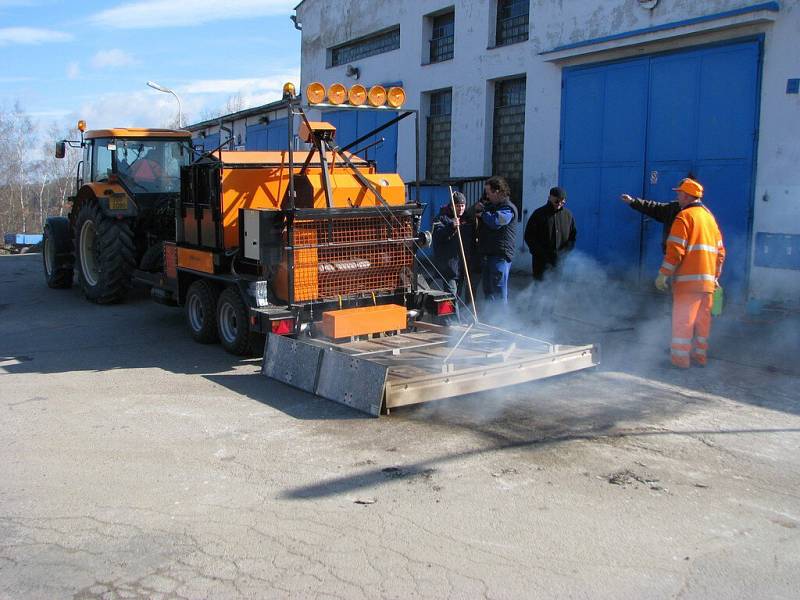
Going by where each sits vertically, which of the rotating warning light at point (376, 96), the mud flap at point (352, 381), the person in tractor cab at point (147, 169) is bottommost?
the mud flap at point (352, 381)

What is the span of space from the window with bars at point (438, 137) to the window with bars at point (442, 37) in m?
0.76

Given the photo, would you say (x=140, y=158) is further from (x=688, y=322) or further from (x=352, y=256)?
(x=688, y=322)

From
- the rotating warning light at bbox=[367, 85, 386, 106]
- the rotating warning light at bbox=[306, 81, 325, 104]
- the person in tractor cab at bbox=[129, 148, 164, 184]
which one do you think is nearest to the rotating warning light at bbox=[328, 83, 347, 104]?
the rotating warning light at bbox=[306, 81, 325, 104]

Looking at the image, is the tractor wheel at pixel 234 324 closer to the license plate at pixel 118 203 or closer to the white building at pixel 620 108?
the license plate at pixel 118 203

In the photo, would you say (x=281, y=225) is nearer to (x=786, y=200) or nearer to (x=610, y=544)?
(x=610, y=544)

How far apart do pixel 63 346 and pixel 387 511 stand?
18.2 ft

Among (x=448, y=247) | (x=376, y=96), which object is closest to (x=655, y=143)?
(x=448, y=247)

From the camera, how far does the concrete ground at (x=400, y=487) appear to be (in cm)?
342

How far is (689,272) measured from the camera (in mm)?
7070

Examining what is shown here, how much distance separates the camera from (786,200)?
970 centimetres

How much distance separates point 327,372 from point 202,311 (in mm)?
2675

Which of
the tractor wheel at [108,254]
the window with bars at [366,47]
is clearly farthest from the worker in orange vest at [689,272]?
the window with bars at [366,47]

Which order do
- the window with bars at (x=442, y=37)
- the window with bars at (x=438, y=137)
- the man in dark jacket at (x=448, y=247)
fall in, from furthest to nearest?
the window with bars at (x=438, y=137), the window with bars at (x=442, y=37), the man in dark jacket at (x=448, y=247)

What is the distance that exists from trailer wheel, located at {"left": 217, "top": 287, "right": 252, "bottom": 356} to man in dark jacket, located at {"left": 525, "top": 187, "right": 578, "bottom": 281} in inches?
134
